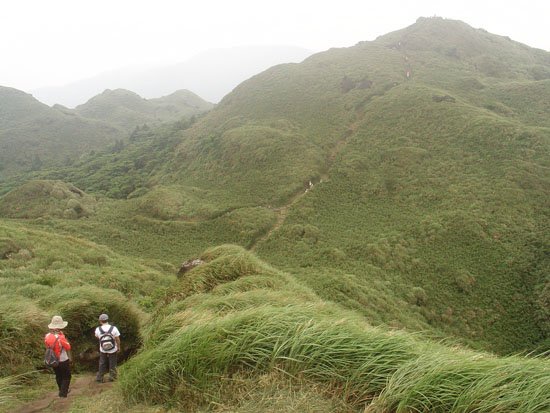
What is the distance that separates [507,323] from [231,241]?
73.0 feet

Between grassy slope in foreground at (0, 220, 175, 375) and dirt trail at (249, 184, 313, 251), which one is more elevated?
grassy slope in foreground at (0, 220, 175, 375)

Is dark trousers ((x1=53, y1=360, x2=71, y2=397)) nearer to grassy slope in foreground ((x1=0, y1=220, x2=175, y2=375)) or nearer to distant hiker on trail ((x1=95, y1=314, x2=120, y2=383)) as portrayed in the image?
distant hiker on trail ((x1=95, y1=314, x2=120, y2=383))

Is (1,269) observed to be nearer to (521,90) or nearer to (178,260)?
(178,260)

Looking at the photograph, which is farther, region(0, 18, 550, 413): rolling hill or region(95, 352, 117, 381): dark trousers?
region(95, 352, 117, 381): dark trousers

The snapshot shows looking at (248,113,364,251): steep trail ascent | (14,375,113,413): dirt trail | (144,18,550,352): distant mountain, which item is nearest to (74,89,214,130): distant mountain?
(144,18,550,352): distant mountain

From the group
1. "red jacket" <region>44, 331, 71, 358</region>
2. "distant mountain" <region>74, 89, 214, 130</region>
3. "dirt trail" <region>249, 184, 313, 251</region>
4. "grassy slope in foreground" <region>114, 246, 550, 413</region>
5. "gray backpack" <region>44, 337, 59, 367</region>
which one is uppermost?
"distant mountain" <region>74, 89, 214, 130</region>

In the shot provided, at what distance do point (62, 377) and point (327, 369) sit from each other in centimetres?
549

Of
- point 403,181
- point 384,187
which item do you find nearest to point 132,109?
point 384,187

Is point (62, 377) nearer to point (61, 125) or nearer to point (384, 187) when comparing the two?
point (384, 187)

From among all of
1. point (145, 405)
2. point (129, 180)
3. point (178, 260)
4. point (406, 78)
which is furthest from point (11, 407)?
point (406, 78)

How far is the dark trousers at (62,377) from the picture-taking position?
21.6 feet

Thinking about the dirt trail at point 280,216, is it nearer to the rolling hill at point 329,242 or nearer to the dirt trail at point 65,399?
the rolling hill at point 329,242

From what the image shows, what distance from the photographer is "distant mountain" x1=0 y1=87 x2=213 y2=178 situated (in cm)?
8562

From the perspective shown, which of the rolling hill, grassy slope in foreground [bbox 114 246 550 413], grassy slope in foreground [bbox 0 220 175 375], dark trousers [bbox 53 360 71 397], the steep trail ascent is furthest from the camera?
the steep trail ascent
